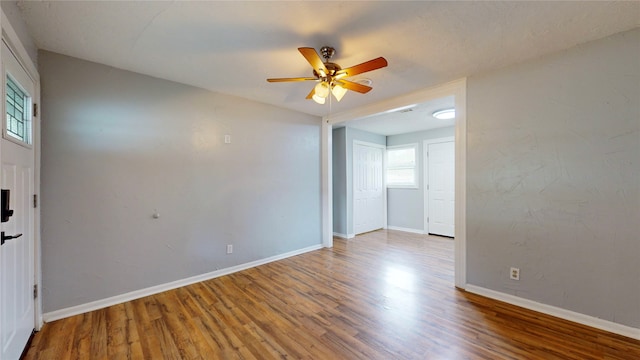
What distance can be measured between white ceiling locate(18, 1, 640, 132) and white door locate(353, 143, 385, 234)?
2.94 metres

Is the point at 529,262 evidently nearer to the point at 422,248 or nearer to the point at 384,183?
the point at 422,248

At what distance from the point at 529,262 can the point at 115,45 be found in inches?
166

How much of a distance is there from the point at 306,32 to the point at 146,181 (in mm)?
2241

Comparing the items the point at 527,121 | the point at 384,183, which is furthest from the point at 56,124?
the point at 384,183

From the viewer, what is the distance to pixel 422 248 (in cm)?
435

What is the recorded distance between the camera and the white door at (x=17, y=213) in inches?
57.9

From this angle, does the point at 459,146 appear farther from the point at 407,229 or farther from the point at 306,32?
the point at 407,229

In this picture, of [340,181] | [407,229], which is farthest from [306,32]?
[407,229]

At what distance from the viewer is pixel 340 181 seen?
17.2 ft

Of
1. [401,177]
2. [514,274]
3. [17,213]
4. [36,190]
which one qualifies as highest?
[401,177]

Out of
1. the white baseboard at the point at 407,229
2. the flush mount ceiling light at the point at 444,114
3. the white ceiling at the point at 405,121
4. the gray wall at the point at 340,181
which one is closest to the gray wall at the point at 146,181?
the gray wall at the point at 340,181

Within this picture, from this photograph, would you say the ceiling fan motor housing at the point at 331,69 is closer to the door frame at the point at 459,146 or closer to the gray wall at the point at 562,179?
the door frame at the point at 459,146

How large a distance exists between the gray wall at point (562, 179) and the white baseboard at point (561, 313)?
0.14 ft

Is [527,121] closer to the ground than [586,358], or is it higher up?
higher up
